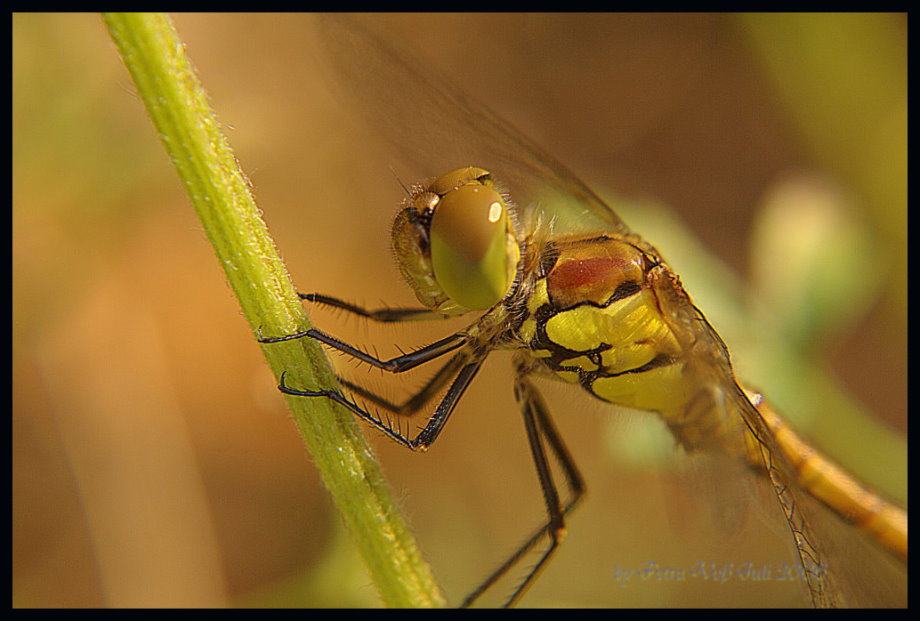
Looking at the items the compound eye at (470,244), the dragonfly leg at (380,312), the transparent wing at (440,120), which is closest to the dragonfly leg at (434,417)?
the dragonfly leg at (380,312)

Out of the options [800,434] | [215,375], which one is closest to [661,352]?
[800,434]

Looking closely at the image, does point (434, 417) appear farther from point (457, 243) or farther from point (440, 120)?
point (440, 120)

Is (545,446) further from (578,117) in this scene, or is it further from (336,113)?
(578,117)

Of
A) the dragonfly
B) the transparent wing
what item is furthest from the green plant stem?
the transparent wing

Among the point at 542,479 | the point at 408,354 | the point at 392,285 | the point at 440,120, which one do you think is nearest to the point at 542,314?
the point at 408,354

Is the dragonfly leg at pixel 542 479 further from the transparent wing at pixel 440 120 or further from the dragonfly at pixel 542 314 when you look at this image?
the transparent wing at pixel 440 120
